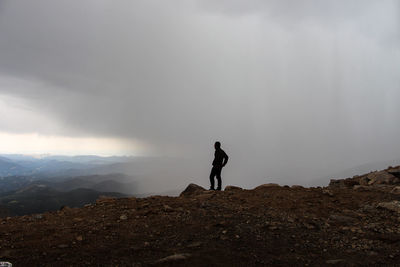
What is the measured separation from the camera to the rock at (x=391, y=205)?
39.4 ft

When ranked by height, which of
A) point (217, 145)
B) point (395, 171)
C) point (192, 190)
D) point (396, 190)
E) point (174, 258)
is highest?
point (217, 145)

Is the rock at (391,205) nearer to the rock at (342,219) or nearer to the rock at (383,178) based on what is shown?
the rock at (342,219)

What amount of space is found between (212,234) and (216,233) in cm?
17

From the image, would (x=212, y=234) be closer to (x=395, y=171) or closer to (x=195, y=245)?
(x=195, y=245)

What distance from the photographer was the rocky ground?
24.8ft

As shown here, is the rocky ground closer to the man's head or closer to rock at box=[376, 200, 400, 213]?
rock at box=[376, 200, 400, 213]

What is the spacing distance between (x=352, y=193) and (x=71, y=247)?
15157 mm

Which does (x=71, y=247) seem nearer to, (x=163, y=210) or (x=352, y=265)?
(x=163, y=210)

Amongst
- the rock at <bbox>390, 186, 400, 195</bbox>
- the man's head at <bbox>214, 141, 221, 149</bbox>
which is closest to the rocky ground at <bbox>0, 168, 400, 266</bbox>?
the rock at <bbox>390, 186, 400, 195</bbox>

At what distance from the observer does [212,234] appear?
929 centimetres

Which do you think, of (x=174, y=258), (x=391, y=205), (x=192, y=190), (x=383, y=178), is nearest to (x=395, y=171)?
(x=383, y=178)

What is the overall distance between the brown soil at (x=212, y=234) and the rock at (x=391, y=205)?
356 millimetres

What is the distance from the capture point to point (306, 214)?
11.7 meters

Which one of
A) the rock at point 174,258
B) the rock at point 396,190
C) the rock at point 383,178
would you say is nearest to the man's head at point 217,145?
the rock at point 396,190
